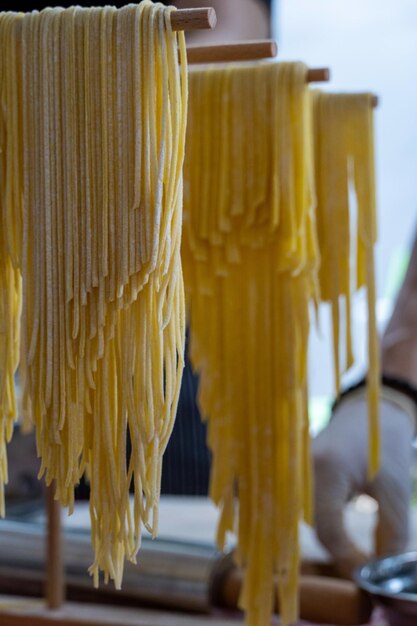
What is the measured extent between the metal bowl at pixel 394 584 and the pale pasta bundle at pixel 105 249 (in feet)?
0.87

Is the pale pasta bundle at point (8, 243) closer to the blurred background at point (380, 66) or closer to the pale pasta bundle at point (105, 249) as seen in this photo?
the pale pasta bundle at point (105, 249)

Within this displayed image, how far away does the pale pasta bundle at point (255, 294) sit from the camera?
764 millimetres

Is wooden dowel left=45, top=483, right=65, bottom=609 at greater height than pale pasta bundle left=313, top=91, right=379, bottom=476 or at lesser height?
lesser

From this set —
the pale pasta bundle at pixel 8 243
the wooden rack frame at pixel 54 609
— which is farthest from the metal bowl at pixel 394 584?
the pale pasta bundle at pixel 8 243

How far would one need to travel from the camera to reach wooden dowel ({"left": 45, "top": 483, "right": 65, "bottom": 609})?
82 centimetres

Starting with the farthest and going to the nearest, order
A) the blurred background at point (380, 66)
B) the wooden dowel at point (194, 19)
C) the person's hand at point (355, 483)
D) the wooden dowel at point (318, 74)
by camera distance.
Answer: the blurred background at point (380, 66) < the person's hand at point (355, 483) < the wooden dowel at point (318, 74) < the wooden dowel at point (194, 19)

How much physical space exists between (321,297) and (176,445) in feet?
1.67

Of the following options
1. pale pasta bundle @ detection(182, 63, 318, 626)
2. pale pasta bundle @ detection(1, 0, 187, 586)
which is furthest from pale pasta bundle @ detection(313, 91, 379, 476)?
pale pasta bundle @ detection(1, 0, 187, 586)

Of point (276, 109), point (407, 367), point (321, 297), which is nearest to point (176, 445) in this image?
point (407, 367)

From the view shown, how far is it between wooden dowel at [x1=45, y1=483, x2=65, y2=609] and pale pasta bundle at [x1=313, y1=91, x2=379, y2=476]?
277 mm

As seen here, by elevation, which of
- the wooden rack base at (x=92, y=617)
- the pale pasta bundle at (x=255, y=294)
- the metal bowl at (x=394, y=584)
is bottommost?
the wooden rack base at (x=92, y=617)

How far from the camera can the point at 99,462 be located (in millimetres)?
555

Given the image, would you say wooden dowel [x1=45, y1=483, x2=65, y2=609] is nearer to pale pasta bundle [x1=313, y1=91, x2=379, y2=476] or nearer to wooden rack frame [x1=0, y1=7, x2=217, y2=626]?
wooden rack frame [x1=0, y1=7, x2=217, y2=626]

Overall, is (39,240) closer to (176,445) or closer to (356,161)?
(356,161)
